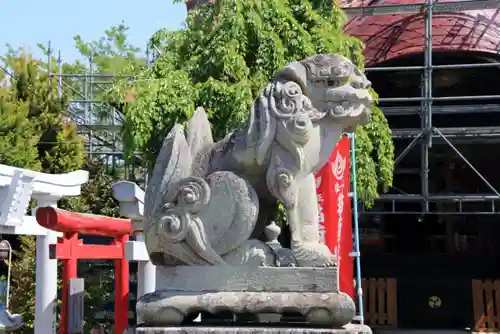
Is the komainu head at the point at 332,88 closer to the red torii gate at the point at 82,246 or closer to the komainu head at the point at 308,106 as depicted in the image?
the komainu head at the point at 308,106

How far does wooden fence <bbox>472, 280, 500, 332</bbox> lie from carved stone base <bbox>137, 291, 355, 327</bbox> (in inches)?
407

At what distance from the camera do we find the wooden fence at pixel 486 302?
13.1m

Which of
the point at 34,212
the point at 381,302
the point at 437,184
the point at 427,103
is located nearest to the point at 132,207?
the point at 34,212

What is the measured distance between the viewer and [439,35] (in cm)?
1200

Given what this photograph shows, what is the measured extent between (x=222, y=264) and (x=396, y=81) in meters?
10.2

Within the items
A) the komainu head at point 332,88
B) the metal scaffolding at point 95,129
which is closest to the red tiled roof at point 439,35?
the metal scaffolding at point 95,129

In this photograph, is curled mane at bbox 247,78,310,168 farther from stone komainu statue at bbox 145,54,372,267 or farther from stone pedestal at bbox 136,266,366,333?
stone pedestal at bbox 136,266,366,333

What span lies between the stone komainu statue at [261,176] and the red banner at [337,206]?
269cm

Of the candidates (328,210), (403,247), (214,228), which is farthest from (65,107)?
(214,228)

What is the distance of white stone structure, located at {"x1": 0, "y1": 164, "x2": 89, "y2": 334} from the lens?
23.5ft

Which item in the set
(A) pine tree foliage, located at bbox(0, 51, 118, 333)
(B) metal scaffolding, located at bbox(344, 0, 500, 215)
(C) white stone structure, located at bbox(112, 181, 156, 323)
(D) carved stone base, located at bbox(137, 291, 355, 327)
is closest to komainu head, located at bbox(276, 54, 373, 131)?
(D) carved stone base, located at bbox(137, 291, 355, 327)

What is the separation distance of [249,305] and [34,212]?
4776mm

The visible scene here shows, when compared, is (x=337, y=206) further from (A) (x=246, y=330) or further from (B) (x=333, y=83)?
(A) (x=246, y=330)

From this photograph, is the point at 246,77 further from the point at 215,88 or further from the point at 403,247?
the point at 403,247
